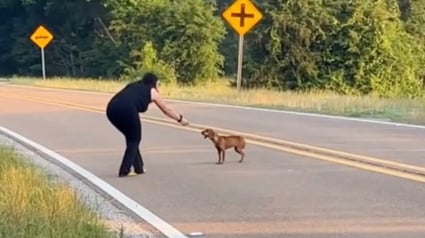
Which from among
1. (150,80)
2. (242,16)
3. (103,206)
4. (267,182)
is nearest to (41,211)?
(103,206)

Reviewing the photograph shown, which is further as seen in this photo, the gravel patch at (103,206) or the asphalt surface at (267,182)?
the asphalt surface at (267,182)

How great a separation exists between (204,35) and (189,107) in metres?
29.3

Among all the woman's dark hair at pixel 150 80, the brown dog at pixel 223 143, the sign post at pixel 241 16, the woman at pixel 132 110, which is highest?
the sign post at pixel 241 16

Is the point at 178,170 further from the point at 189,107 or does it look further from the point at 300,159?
the point at 189,107

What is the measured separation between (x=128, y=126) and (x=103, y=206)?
8.65 feet

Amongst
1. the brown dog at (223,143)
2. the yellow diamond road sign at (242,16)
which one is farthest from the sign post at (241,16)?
the brown dog at (223,143)

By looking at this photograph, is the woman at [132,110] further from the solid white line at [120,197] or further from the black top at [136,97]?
the solid white line at [120,197]

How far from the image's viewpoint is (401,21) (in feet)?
164

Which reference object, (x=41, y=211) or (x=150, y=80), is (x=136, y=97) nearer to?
(x=150, y=80)

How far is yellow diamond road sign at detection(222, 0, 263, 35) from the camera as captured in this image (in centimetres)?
3153

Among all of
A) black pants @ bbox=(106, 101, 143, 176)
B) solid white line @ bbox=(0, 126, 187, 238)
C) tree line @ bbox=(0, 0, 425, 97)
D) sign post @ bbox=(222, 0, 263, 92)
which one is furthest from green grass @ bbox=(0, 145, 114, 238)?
tree line @ bbox=(0, 0, 425, 97)

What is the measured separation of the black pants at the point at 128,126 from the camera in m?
12.6

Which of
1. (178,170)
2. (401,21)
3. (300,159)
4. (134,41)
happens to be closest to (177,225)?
(178,170)

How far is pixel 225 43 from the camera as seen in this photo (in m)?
64.7
